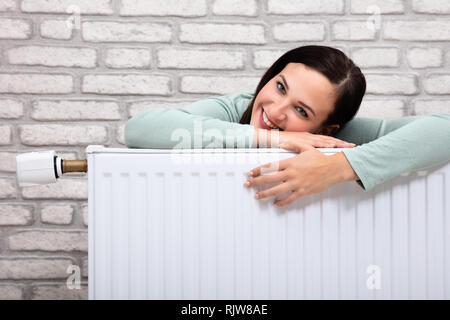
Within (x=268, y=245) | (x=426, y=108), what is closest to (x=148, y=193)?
(x=268, y=245)

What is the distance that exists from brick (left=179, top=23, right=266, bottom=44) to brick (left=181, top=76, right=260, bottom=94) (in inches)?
4.9

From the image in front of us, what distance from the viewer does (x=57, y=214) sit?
1.43m

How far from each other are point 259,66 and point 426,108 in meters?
0.59

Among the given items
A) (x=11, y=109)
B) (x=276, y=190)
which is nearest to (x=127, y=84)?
(x=11, y=109)

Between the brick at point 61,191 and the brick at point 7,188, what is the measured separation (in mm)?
34

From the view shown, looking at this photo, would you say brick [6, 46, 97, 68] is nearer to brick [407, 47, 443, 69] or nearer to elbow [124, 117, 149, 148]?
elbow [124, 117, 149, 148]

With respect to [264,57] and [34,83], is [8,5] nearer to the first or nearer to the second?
[34,83]

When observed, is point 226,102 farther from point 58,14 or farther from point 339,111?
point 58,14

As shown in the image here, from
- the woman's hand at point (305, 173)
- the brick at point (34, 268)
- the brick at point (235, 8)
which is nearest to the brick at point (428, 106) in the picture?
the brick at point (235, 8)

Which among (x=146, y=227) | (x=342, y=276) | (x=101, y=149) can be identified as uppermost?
(x=101, y=149)

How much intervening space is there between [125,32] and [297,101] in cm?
75

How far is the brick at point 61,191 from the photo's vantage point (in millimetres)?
1423

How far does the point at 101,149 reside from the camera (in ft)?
2.56

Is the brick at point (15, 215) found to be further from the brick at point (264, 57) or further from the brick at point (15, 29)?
the brick at point (264, 57)
